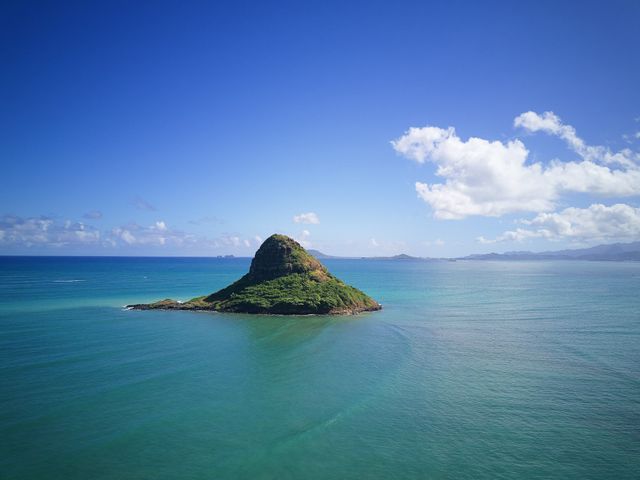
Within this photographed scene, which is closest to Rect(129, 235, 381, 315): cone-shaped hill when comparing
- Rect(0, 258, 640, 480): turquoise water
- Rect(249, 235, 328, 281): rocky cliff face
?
Rect(249, 235, 328, 281): rocky cliff face

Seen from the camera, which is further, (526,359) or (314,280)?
(314,280)

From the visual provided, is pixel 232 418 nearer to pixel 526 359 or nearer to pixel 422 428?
pixel 422 428

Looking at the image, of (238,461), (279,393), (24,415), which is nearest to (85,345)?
(24,415)

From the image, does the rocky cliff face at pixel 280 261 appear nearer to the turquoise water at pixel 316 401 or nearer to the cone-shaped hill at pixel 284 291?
the cone-shaped hill at pixel 284 291

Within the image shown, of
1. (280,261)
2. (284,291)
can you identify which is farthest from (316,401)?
(280,261)

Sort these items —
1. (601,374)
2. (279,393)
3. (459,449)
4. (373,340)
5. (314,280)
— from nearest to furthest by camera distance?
(459,449) < (279,393) < (601,374) < (373,340) < (314,280)

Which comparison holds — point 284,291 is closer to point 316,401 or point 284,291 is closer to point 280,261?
point 280,261
